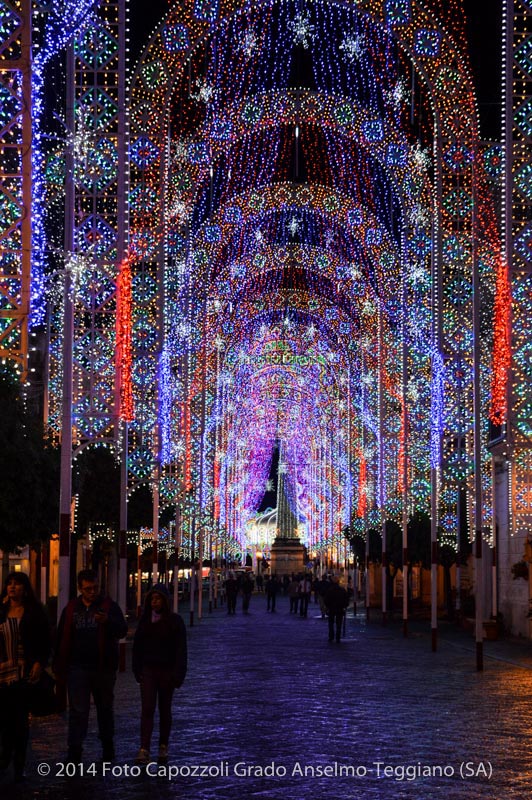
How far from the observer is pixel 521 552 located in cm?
3994

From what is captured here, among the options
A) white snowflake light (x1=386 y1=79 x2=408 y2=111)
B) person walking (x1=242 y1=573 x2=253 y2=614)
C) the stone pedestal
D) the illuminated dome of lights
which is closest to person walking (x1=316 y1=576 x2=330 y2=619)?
the illuminated dome of lights

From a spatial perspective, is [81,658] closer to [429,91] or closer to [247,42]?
[247,42]

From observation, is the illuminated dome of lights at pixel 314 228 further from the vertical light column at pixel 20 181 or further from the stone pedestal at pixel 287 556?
the stone pedestal at pixel 287 556

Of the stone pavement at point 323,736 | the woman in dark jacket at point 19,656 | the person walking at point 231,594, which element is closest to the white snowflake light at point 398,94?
the stone pavement at point 323,736

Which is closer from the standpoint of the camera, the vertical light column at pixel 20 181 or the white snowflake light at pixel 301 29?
the vertical light column at pixel 20 181

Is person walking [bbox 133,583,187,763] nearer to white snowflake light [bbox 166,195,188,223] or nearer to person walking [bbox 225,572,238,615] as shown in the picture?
white snowflake light [bbox 166,195,188,223]

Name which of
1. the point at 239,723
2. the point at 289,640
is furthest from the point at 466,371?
the point at 239,723

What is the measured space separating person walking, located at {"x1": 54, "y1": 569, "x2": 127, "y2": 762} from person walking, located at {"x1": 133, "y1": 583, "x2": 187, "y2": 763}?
0.57 meters

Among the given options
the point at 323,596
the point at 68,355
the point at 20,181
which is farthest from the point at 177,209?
the point at 20,181

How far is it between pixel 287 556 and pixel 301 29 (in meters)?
95.3

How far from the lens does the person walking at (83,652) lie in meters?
12.3

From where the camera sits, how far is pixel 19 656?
11.8 meters

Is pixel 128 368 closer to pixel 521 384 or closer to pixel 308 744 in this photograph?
pixel 521 384

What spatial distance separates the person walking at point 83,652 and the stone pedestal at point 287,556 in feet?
364
